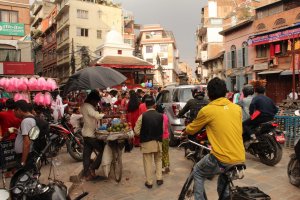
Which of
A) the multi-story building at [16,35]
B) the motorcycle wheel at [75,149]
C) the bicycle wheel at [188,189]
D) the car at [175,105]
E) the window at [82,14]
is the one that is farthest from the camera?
the window at [82,14]

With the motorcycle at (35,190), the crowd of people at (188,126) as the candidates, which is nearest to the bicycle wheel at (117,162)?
the crowd of people at (188,126)

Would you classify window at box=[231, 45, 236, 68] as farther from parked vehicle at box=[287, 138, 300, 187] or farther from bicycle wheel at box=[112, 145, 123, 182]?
bicycle wheel at box=[112, 145, 123, 182]

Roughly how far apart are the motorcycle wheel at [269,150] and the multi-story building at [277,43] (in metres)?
16.9

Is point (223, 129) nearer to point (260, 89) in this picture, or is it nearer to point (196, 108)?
point (196, 108)

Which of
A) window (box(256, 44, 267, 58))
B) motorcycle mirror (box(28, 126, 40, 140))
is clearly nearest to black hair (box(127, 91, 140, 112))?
motorcycle mirror (box(28, 126, 40, 140))

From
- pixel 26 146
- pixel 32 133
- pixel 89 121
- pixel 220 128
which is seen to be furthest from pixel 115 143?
pixel 220 128

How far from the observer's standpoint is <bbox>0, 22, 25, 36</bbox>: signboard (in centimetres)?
2642

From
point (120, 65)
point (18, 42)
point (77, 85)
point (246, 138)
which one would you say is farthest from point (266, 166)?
point (18, 42)

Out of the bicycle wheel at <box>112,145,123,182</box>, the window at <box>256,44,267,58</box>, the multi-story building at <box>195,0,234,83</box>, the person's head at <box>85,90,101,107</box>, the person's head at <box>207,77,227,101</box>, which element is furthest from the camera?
the multi-story building at <box>195,0,234,83</box>

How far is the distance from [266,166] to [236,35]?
84.6 feet

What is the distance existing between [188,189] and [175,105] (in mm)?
5923

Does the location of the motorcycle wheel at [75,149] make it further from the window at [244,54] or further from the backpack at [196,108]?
the window at [244,54]

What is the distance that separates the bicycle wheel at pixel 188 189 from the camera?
396 centimetres

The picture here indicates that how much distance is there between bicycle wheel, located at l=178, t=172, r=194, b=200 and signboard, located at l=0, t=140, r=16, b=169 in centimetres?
364
